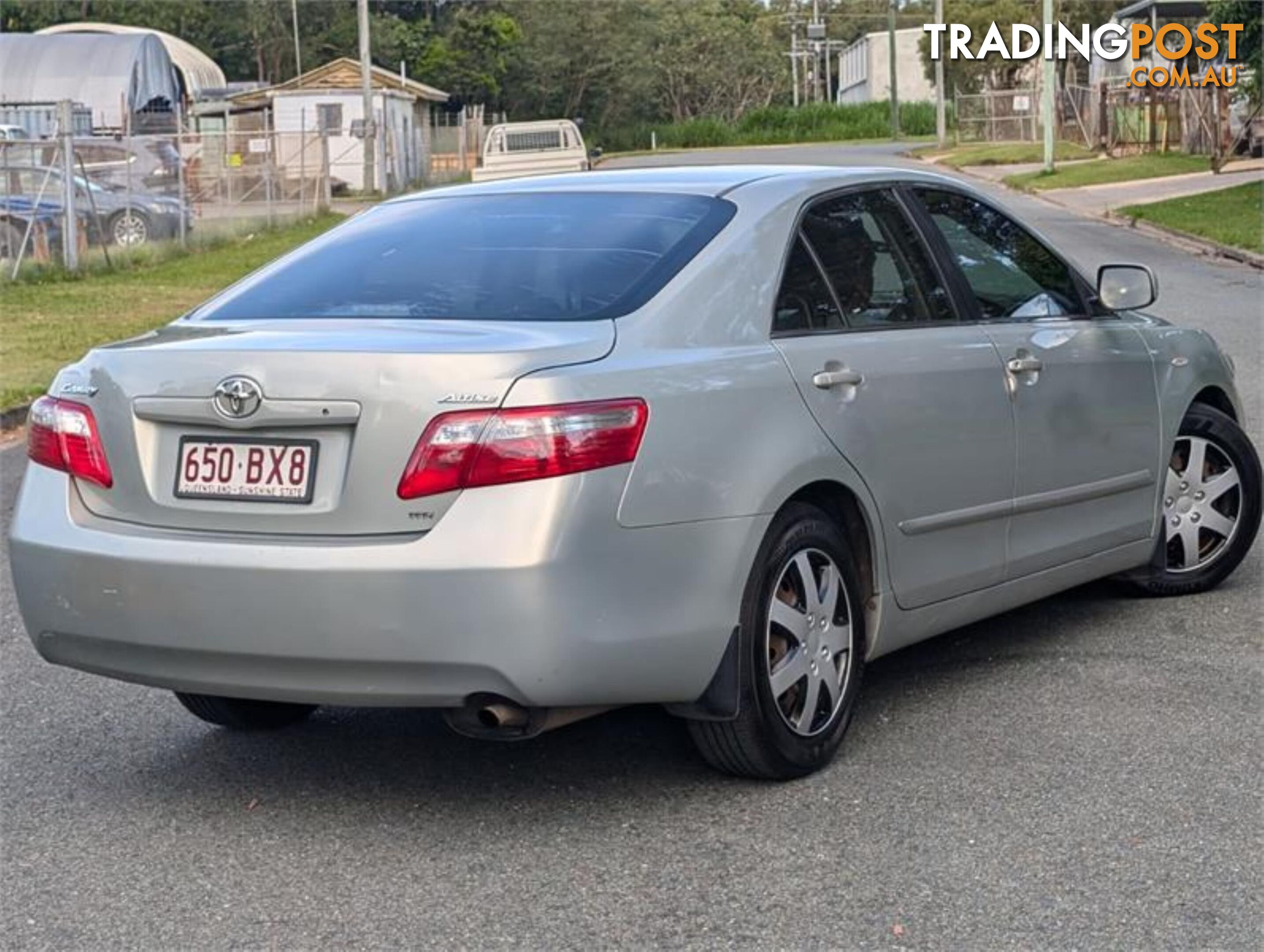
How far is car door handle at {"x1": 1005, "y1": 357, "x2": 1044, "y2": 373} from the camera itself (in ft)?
19.7

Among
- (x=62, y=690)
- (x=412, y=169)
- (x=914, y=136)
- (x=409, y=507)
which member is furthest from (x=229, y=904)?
(x=914, y=136)

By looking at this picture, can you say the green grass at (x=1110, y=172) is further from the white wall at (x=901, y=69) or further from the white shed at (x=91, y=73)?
the white wall at (x=901, y=69)

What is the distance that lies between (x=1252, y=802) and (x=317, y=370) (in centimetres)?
245

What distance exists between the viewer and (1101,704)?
5.80 m

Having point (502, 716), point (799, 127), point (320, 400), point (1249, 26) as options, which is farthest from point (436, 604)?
point (799, 127)

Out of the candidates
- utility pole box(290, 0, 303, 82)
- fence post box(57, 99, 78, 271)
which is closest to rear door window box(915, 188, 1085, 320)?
fence post box(57, 99, 78, 271)

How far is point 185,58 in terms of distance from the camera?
68438 mm

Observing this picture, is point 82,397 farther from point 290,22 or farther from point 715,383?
point 290,22

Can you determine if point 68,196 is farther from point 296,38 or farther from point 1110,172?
point 296,38

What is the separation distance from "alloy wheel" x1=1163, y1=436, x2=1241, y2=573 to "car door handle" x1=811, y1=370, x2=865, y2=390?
6.82 ft

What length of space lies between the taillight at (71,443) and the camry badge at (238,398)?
40cm

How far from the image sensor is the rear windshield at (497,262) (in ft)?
16.8

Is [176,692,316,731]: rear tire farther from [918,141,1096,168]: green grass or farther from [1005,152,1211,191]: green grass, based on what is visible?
[918,141,1096,168]: green grass

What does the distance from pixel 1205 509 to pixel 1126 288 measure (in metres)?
0.93
